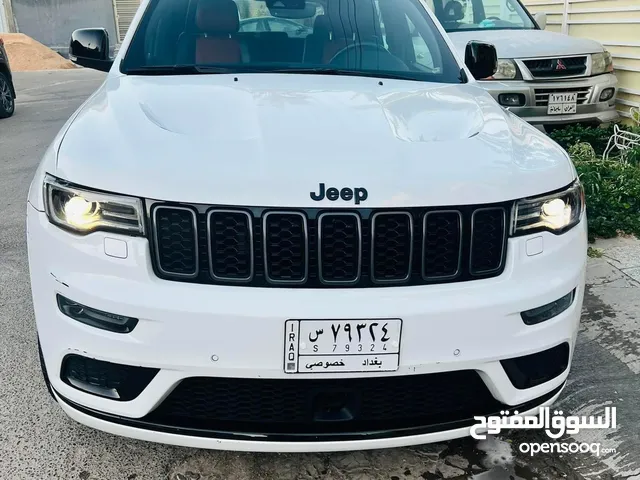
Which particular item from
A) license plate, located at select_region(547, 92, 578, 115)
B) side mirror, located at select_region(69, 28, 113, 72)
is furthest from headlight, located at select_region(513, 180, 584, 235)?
license plate, located at select_region(547, 92, 578, 115)

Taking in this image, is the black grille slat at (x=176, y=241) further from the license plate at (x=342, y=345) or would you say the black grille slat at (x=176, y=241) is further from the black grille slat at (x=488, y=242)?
the black grille slat at (x=488, y=242)

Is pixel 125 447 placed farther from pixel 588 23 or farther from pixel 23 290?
pixel 588 23

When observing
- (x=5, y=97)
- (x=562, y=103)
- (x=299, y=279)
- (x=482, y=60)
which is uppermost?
(x=482, y=60)

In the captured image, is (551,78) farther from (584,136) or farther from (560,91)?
(584,136)

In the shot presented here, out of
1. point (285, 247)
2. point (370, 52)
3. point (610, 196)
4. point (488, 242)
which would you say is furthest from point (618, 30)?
point (285, 247)

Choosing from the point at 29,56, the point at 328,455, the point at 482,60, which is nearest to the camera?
the point at 328,455

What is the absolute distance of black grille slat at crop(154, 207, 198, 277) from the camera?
6.13ft

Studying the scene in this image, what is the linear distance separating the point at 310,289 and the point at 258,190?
1.03 ft

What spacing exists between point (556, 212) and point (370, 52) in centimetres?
139

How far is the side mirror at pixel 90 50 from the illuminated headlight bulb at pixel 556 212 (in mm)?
2455

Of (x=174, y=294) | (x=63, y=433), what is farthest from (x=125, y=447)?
(x=174, y=294)

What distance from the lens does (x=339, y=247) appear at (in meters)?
1.90

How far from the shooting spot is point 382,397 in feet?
6.56

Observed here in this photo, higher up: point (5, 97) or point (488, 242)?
point (488, 242)
